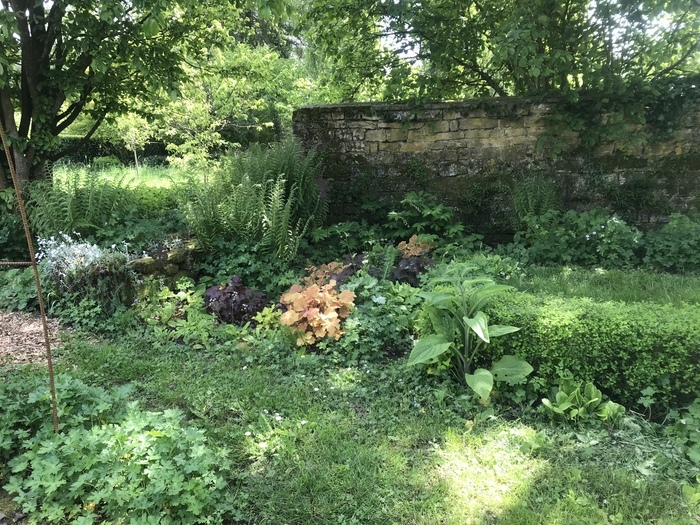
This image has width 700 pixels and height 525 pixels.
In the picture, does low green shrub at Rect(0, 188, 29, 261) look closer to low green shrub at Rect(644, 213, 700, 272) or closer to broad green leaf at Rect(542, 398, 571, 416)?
broad green leaf at Rect(542, 398, 571, 416)

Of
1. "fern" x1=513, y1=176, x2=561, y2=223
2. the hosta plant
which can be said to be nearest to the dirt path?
the hosta plant

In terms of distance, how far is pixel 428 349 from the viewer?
9.88 ft

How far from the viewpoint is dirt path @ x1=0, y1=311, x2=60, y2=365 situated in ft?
11.5

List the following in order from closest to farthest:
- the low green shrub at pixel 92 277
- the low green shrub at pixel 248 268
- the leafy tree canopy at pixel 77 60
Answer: the low green shrub at pixel 92 277, the low green shrub at pixel 248 268, the leafy tree canopy at pixel 77 60

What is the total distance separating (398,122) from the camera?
22.0 feet

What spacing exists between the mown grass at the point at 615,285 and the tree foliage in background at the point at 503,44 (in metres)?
2.41

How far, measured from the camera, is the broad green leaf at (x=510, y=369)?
2.93 meters

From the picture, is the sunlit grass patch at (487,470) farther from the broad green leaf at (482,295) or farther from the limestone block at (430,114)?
the limestone block at (430,114)

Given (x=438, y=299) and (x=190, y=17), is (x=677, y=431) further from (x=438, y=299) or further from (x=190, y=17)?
(x=190, y=17)

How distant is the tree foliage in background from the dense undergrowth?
2.24m

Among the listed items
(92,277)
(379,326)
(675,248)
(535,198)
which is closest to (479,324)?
(379,326)

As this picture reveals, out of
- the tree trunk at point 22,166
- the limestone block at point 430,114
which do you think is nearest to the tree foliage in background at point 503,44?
the limestone block at point 430,114

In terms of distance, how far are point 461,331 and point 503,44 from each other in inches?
152

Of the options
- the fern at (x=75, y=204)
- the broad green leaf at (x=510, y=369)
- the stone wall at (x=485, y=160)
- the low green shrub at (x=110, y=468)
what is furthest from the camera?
the stone wall at (x=485, y=160)
